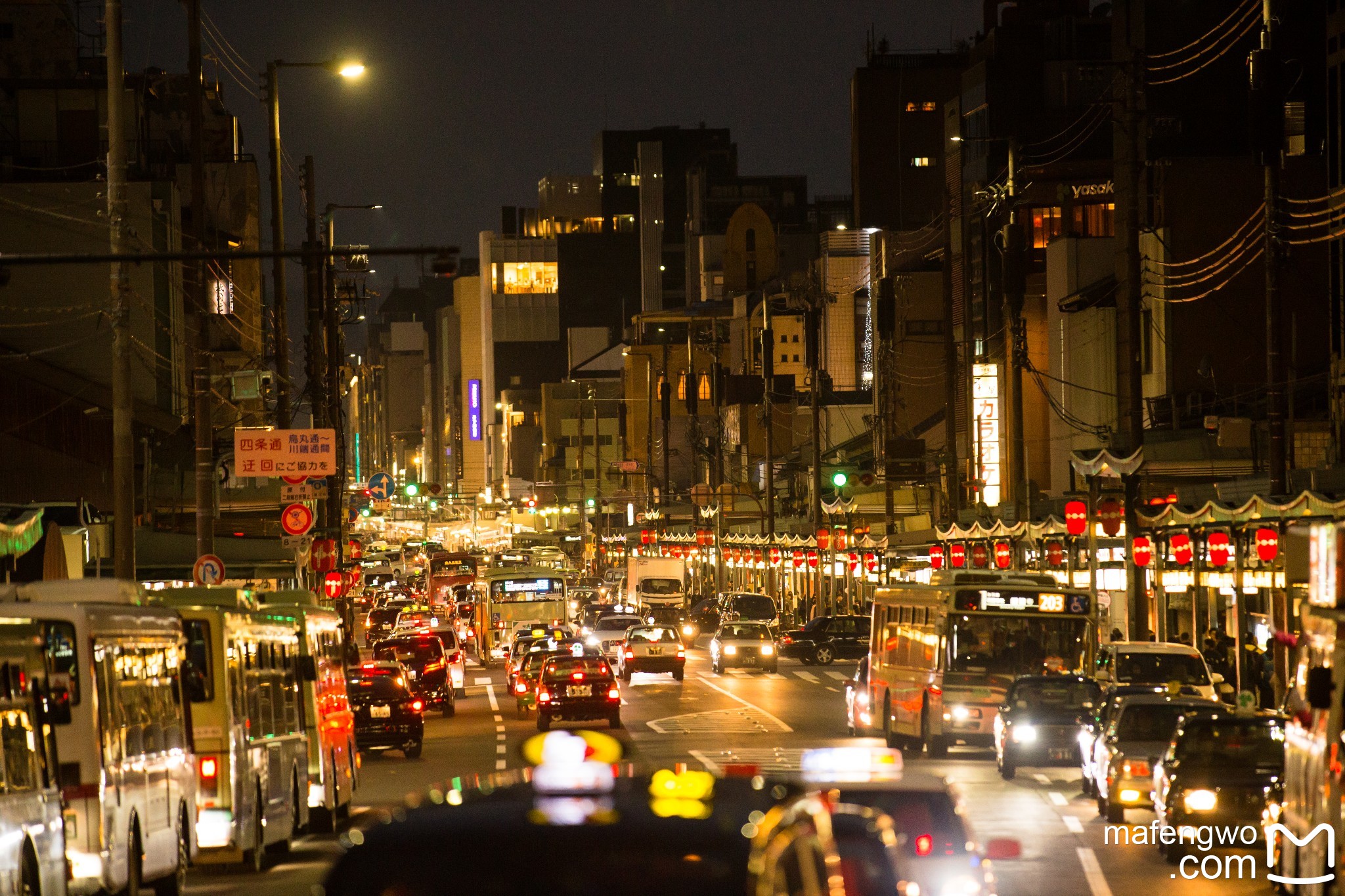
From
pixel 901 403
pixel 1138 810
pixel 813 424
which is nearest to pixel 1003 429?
pixel 813 424

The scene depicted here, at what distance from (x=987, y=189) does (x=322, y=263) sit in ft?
66.4

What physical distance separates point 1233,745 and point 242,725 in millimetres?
10332

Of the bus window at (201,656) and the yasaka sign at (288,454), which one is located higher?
the yasaka sign at (288,454)

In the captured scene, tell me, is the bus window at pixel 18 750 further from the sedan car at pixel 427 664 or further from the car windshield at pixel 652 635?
the car windshield at pixel 652 635

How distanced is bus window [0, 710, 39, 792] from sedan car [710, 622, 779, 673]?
4376cm

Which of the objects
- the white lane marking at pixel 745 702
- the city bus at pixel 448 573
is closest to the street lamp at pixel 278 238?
the white lane marking at pixel 745 702

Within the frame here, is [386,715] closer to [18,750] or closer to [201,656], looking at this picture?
[201,656]

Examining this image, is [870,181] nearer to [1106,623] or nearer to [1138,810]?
[1106,623]

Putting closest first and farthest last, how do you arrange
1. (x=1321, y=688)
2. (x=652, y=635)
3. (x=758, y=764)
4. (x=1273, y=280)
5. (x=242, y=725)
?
(x=1321, y=688), (x=242, y=725), (x=758, y=764), (x=1273, y=280), (x=652, y=635)

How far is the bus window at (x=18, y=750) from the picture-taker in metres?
13.7

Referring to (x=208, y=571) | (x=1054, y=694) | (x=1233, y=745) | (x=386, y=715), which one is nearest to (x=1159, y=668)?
(x=1054, y=694)

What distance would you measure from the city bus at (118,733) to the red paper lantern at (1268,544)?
22.7 m

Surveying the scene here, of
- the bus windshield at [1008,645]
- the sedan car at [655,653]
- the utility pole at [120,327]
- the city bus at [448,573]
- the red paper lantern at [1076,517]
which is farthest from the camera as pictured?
the city bus at [448,573]

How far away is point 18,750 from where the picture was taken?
46.1 ft
